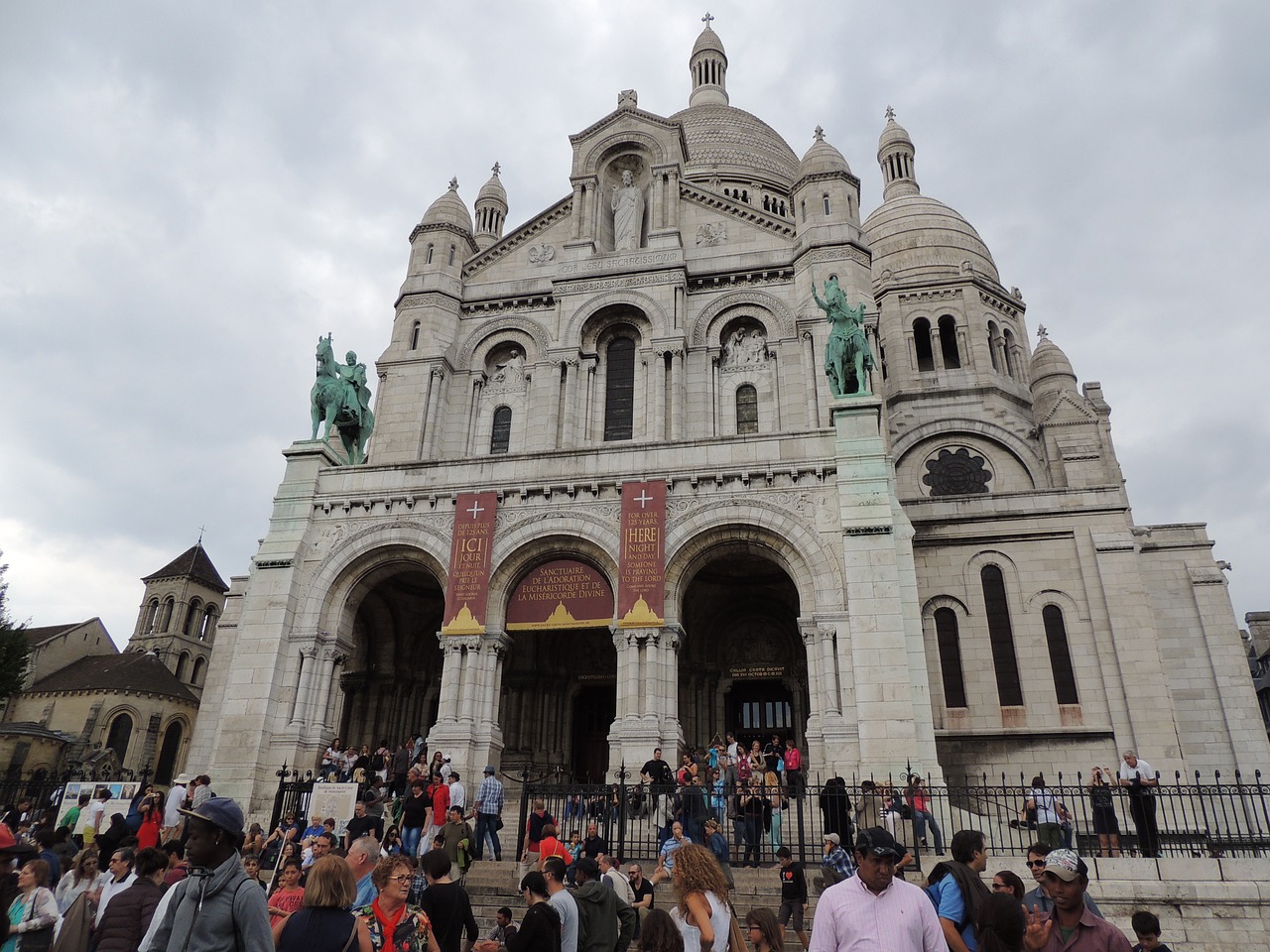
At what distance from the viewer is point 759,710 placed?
24.2 m

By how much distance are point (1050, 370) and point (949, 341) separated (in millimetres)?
5739

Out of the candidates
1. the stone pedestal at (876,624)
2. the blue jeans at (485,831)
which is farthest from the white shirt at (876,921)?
the stone pedestal at (876,624)

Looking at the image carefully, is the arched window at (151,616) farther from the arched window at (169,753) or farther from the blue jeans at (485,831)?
the blue jeans at (485,831)

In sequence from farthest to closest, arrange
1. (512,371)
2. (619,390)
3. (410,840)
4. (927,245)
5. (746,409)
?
(927,245) < (512,371) < (619,390) < (746,409) < (410,840)

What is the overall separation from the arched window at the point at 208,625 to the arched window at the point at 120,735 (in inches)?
617

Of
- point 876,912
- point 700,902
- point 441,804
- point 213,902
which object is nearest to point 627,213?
point 441,804

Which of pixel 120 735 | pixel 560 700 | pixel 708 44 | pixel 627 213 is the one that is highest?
pixel 708 44

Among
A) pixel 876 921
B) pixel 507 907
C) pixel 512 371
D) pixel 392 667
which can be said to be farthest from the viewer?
pixel 512 371

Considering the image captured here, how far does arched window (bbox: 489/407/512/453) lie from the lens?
28.2m

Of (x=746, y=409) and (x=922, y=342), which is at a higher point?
(x=922, y=342)

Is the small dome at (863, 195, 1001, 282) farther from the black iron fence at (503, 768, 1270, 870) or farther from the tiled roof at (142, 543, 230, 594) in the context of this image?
the tiled roof at (142, 543, 230, 594)

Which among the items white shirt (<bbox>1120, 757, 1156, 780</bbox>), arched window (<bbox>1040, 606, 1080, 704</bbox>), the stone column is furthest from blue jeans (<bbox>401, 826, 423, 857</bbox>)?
arched window (<bbox>1040, 606, 1080, 704</bbox>)

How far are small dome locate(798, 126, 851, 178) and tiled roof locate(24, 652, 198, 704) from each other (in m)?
40.3

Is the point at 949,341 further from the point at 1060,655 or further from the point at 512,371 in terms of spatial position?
the point at 512,371
